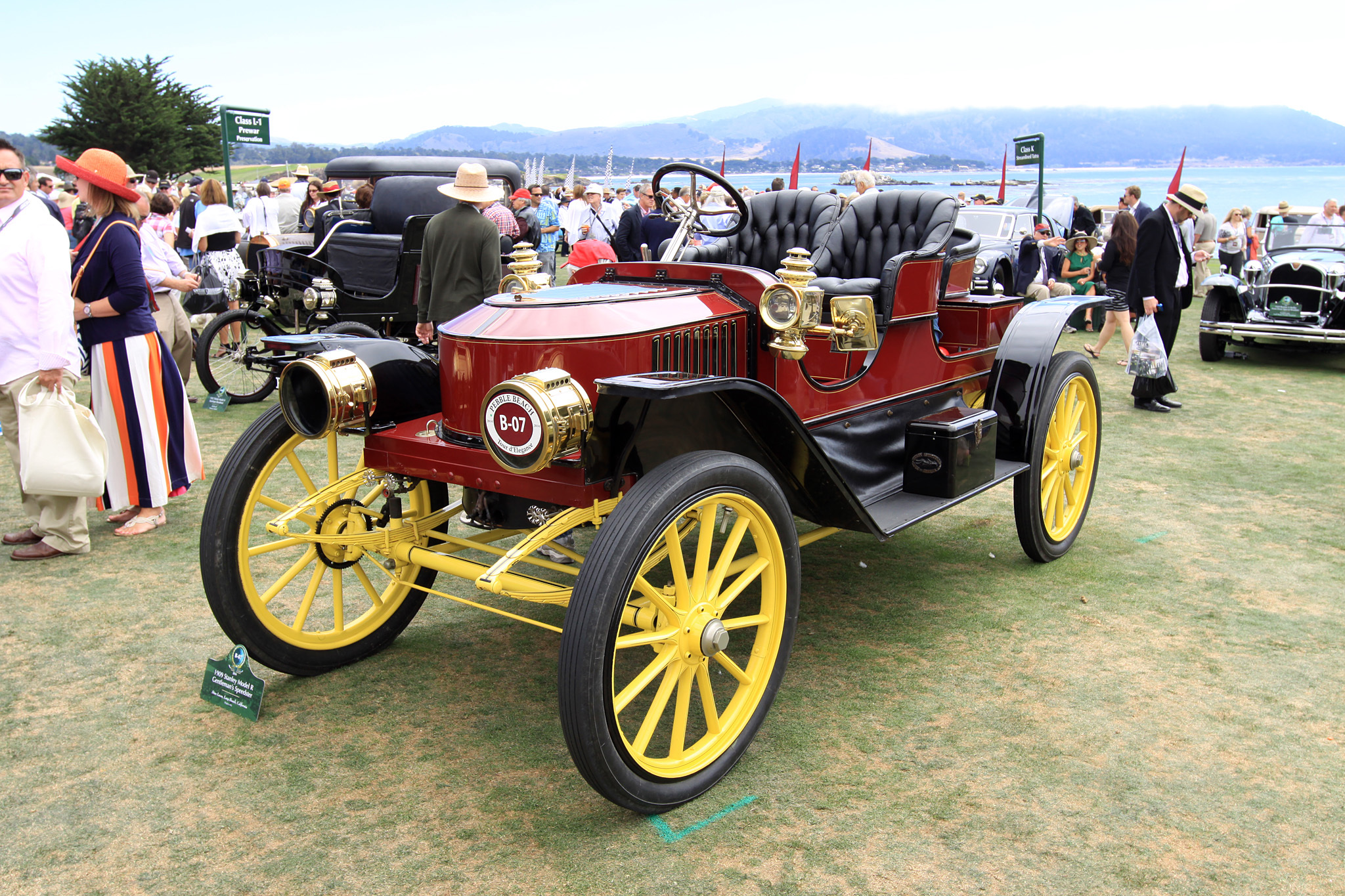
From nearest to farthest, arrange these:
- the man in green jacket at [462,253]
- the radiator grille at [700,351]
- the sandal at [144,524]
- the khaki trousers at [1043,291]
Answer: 1. the radiator grille at [700,351]
2. the sandal at [144,524]
3. the man in green jacket at [462,253]
4. the khaki trousers at [1043,291]

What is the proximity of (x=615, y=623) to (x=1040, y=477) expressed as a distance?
8.19 feet

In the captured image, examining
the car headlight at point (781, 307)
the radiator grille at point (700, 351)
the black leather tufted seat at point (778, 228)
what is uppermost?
the black leather tufted seat at point (778, 228)

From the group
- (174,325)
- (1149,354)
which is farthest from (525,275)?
(1149,354)

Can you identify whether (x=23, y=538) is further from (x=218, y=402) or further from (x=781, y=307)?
(x=781, y=307)

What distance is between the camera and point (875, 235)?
4574 mm

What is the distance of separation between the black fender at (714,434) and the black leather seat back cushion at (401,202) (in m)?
6.18

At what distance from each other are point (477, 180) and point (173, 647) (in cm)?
281

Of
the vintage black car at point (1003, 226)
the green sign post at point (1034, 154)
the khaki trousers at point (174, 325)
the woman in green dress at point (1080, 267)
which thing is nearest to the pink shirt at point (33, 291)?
the khaki trousers at point (174, 325)

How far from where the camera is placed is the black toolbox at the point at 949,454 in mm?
3391

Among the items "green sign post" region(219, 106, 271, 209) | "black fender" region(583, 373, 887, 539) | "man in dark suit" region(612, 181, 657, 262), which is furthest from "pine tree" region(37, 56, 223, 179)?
"black fender" region(583, 373, 887, 539)

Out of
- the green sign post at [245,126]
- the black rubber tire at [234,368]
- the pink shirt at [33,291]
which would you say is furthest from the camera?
the green sign post at [245,126]

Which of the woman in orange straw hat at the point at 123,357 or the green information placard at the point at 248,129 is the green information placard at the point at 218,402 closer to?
the woman in orange straw hat at the point at 123,357

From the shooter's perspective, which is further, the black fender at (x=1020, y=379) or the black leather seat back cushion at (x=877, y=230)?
the black leather seat back cushion at (x=877, y=230)

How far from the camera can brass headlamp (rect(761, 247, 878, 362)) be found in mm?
2822
